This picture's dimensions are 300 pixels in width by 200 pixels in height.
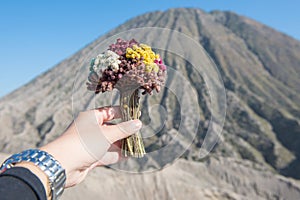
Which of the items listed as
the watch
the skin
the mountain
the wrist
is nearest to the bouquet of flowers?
the skin

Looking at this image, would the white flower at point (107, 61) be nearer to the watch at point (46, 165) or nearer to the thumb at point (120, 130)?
the thumb at point (120, 130)

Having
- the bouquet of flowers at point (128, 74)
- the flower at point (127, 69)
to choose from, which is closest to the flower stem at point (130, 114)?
the bouquet of flowers at point (128, 74)

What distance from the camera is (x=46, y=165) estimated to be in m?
2.08

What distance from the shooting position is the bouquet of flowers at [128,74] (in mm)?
3092

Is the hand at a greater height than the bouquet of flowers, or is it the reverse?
the bouquet of flowers

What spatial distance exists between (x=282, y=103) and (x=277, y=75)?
63.0 ft

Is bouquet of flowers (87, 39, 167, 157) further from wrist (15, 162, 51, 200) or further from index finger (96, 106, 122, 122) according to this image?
wrist (15, 162, 51, 200)

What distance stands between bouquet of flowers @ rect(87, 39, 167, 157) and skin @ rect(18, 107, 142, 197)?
0.13m

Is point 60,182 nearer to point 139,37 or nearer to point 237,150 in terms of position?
point 139,37

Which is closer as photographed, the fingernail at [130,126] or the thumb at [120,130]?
the thumb at [120,130]

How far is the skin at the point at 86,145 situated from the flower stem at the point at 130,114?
6 cm

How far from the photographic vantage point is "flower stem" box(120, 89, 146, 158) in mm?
3191

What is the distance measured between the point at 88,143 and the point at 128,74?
75 centimetres

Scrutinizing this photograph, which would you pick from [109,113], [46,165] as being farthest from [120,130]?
[46,165]
